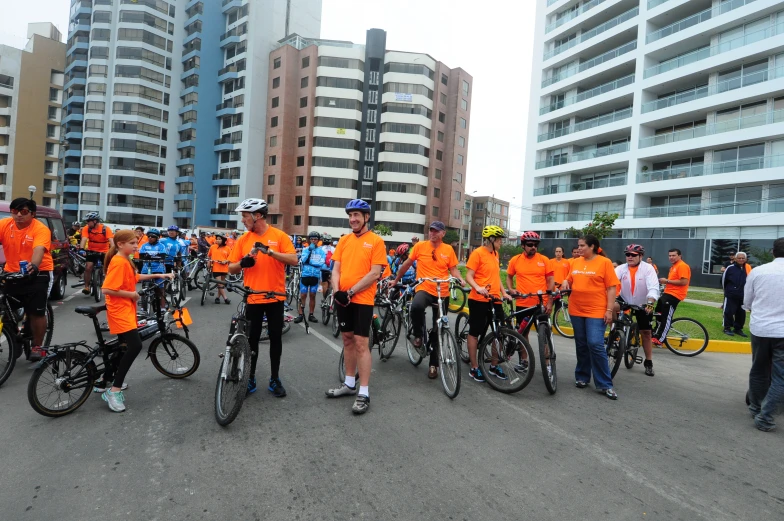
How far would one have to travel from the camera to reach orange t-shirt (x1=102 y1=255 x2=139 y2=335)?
4227 mm

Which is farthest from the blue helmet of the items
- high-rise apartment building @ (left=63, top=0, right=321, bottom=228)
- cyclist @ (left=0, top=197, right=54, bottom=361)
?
high-rise apartment building @ (left=63, top=0, right=321, bottom=228)

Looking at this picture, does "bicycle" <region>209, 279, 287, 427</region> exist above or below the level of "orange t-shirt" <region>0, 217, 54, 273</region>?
below

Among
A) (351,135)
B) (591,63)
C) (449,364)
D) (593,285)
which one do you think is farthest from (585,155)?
(449,364)

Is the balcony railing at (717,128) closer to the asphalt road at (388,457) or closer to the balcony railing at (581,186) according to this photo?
the balcony railing at (581,186)

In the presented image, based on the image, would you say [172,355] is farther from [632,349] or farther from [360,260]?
[632,349]

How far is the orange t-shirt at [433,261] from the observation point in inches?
249

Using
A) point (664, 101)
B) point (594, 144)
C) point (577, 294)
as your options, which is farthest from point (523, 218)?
point (577, 294)

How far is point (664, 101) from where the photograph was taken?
35219 mm

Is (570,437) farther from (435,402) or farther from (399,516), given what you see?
(399,516)

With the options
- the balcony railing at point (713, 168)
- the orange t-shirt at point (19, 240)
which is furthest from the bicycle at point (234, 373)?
the balcony railing at point (713, 168)

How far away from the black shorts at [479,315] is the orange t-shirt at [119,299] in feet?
12.4

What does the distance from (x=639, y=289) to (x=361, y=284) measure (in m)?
4.51

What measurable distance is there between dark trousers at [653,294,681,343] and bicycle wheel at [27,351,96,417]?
8534 mm

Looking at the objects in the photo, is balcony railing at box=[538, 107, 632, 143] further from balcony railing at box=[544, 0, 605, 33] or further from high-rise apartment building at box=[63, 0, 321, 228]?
high-rise apartment building at box=[63, 0, 321, 228]
